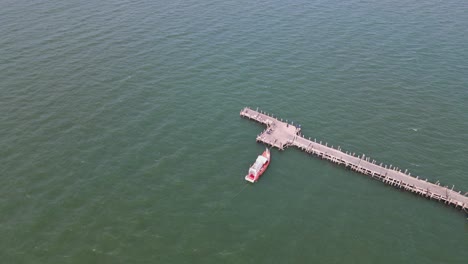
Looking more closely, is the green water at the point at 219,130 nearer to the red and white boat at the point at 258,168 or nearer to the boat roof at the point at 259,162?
the red and white boat at the point at 258,168

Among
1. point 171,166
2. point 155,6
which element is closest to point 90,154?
point 171,166

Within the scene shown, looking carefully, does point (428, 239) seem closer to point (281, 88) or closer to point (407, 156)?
point (407, 156)

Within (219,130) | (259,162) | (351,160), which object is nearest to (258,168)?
(259,162)

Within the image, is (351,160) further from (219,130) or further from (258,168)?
(219,130)

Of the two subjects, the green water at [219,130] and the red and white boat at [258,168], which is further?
the red and white boat at [258,168]

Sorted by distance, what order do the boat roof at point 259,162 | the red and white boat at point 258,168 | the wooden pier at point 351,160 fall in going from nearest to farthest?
the wooden pier at point 351,160
the red and white boat at point 258,168
the boat roof at point 259,162

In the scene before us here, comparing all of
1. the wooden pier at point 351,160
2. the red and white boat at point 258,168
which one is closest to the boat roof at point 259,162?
the red and white boat at point 258,168
